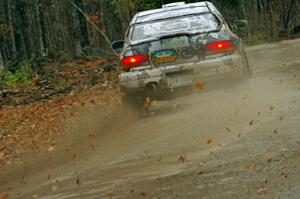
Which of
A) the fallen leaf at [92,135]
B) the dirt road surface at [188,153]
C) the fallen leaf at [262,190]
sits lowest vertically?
the fallen leaf at [92,135]

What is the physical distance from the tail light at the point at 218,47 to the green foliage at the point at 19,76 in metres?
10.1

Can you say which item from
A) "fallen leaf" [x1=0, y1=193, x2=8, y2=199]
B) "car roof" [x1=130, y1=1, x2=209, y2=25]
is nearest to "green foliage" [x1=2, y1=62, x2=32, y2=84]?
"car roof" [x1=130, y1=1, x2=209, y2=25]

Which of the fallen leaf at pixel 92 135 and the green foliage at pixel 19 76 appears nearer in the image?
the fallen leaf at pixel 92 135

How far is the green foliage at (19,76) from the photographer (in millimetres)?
19250

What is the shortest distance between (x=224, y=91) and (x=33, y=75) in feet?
34.4

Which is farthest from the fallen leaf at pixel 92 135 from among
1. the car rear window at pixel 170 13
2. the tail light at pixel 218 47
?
the car rear window at pixel 170 13

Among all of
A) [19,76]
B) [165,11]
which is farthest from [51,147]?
[19,76]

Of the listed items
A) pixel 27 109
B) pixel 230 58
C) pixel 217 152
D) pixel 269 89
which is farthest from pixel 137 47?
pixel 27 109

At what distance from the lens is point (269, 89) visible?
1150cm

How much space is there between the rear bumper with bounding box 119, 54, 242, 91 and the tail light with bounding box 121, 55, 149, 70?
113mm

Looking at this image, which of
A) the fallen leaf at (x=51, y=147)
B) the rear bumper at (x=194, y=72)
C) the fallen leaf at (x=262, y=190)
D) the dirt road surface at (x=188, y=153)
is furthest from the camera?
the rear bumper at (x=194, y=72)

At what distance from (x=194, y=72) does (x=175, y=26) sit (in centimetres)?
100

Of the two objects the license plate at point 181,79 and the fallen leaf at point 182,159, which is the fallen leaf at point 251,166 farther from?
the license plate at point 181,79

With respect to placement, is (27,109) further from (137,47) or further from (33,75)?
(33,75)
